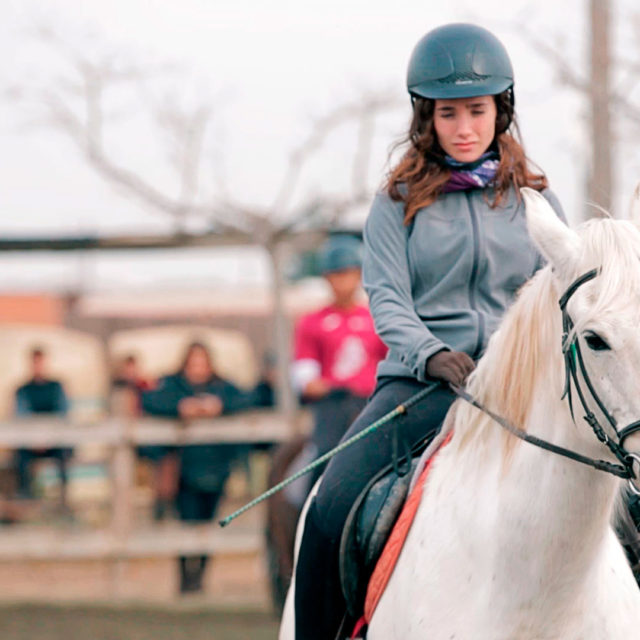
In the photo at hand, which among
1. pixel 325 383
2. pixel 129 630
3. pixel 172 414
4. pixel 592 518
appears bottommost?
pixel 129 630

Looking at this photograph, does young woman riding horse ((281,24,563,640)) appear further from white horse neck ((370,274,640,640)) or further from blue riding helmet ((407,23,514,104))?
white horse neck ((370,274,640,640))

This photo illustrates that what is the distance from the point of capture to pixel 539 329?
327 centimetres

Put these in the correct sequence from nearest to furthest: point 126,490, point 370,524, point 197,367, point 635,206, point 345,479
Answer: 1. point 635,206
2. point 370,524
3. point 345,479
4. point 126,490
5. point 197,367

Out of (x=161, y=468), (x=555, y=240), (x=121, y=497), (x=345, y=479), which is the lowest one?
(x=161, y=468)

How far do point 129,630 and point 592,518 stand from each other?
21.5ft

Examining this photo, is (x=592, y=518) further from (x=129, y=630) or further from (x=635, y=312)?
(x=129, y=630)

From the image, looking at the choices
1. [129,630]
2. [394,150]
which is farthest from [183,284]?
[394,150]

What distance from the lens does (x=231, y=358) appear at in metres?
19.7

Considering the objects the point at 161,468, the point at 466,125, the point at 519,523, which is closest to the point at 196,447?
the point at 161,468

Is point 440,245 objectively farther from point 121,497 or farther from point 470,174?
point 121,497

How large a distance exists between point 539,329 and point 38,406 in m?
9.49

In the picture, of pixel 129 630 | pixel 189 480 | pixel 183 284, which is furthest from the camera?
pixel 183 284

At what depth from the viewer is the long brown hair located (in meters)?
3.88

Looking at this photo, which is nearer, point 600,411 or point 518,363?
point 600,411
